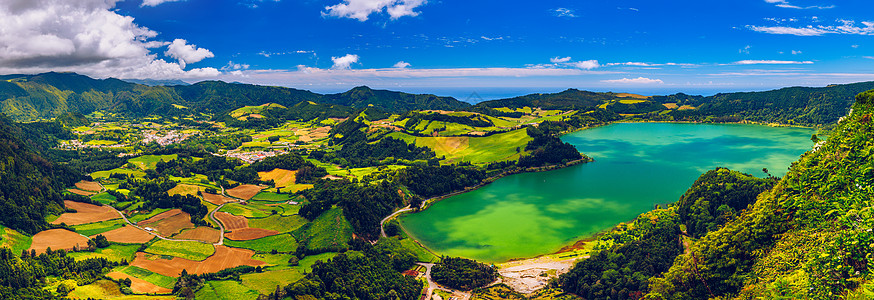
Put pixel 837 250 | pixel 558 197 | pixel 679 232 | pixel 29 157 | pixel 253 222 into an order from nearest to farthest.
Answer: pixel 837 250, pixel 679 232, pixel 253 222, pixel 558 197, pixel 29 157

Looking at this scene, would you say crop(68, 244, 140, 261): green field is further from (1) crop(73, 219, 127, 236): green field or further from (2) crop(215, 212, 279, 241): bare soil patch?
(2) crop(215, 212, 279, 241): bare soil patch

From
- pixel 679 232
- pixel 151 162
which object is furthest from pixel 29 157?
pixel 679 232

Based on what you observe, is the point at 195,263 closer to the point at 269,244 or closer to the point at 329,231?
the point at 269,244

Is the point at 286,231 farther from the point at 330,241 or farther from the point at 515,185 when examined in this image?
the point at 515,185

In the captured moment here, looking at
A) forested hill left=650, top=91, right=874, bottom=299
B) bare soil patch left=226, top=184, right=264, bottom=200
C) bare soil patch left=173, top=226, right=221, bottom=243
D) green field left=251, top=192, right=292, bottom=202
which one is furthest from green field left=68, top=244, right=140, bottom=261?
forested hill left=650, top=91, right=874, bottom=299

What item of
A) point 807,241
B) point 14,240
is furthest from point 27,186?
point 807,241
